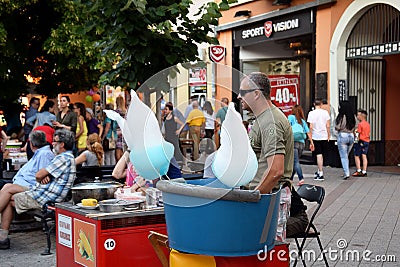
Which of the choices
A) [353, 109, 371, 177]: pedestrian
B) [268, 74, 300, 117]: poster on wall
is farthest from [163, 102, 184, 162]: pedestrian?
[268, 74, 300, 117]: poster on wall

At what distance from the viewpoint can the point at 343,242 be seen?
7.50 m

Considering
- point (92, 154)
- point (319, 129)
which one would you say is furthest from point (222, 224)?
point (319, 129)

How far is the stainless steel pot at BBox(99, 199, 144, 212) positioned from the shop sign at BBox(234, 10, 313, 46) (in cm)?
1320

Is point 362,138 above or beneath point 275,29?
beneath

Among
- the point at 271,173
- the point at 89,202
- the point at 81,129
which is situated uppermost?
the point at 81,129

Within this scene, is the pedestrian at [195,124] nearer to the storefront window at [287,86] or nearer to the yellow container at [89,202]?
the yellow container at [89,202]

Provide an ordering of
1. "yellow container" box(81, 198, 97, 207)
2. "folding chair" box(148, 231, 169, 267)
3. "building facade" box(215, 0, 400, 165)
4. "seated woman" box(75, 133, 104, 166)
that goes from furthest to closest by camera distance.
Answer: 1. "building facade" box(215, 0, 400, 165)
2. "seated woman" box(75, 133, 104, 166)
3. "yellow container" box(81, 198, 97, 207)
4. "folding chair" box(148, 231, 169, 267)

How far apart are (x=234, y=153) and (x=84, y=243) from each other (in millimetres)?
1778

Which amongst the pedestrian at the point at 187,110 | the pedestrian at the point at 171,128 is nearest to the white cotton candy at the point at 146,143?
the pedestrian at the point at 171,128

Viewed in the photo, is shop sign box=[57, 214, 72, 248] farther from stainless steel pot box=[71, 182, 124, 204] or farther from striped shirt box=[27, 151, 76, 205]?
striped shirt box=[27, 151, 76, 205]

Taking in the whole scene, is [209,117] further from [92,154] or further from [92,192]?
[92,154]

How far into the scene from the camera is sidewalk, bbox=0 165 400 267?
22.8 feet

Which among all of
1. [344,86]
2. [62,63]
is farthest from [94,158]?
[344,86]

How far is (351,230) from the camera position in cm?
823
